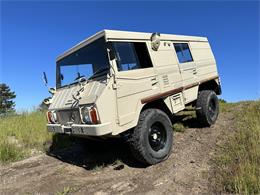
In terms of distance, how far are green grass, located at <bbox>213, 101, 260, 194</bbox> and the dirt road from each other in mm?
220

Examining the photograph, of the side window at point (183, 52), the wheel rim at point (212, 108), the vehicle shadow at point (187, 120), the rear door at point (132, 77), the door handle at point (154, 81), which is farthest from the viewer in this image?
the vehicle shadow at point (187, 120)

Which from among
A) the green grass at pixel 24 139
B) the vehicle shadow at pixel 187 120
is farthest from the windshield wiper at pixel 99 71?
the vehicle shadow at pixel 187 120

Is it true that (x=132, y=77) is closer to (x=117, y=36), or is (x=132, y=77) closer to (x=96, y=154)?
(x=117, y=36)

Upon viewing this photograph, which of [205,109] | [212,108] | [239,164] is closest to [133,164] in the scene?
[239,164]

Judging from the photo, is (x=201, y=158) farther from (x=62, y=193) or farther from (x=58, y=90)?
(x=58, y=90)

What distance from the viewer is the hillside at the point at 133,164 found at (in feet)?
13.9

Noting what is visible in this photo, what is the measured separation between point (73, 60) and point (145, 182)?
3003 millimetres

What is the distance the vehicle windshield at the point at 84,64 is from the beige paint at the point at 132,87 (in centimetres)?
13

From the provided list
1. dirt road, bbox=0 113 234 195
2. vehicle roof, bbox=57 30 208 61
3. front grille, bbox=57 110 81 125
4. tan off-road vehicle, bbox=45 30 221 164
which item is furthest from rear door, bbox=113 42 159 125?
dirt road, bbox=0 113 234 195

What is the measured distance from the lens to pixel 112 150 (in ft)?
22.2

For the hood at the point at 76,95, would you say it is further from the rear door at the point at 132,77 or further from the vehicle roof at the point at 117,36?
the vehicle roof at the point at 117,36

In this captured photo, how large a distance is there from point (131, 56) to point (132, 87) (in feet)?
2.36

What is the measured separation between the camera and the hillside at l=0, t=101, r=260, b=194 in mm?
4234

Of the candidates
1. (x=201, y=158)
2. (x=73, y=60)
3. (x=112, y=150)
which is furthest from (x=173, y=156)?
(x=73, y=60)
